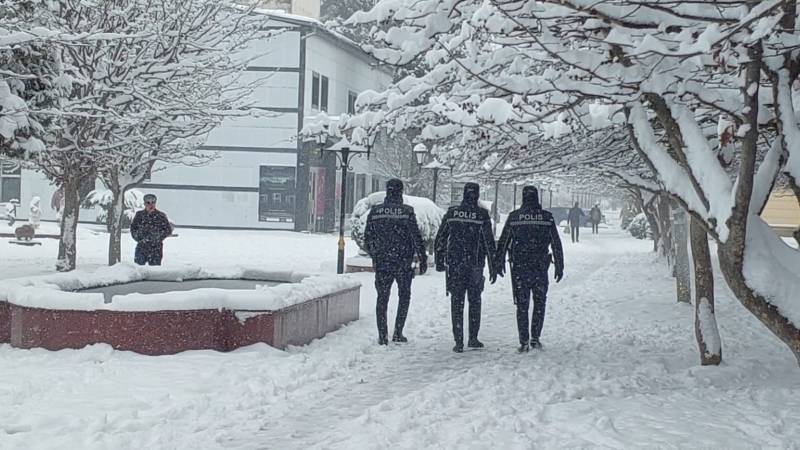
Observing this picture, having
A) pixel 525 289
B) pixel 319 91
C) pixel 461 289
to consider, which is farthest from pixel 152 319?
pixel 319 91

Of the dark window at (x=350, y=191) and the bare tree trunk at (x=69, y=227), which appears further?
the dark window at (x=350, y=191)

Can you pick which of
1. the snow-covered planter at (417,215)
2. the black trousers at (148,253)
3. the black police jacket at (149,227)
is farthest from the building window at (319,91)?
the black police jacket at (149,227)

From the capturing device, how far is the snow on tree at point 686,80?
5070 millimetres

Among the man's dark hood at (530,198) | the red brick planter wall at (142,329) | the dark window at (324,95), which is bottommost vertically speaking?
the red brick planter wall at (142,329)

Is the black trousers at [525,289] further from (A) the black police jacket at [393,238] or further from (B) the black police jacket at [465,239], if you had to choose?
(A) the black police jacket at [393,238]

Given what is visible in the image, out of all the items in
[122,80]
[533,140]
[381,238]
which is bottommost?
[381,238]

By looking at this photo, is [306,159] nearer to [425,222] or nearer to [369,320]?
[425,222]

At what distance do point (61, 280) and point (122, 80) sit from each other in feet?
18.0

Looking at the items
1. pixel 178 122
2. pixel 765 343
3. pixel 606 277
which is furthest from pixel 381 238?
pixel 606 277

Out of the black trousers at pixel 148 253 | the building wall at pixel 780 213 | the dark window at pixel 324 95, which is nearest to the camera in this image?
the black trousers at pixel 148 253

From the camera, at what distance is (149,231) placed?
537 inches

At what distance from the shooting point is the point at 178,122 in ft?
56.6

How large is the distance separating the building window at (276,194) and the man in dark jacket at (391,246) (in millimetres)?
28605

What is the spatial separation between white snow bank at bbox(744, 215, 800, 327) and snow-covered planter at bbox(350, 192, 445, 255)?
14.5m
